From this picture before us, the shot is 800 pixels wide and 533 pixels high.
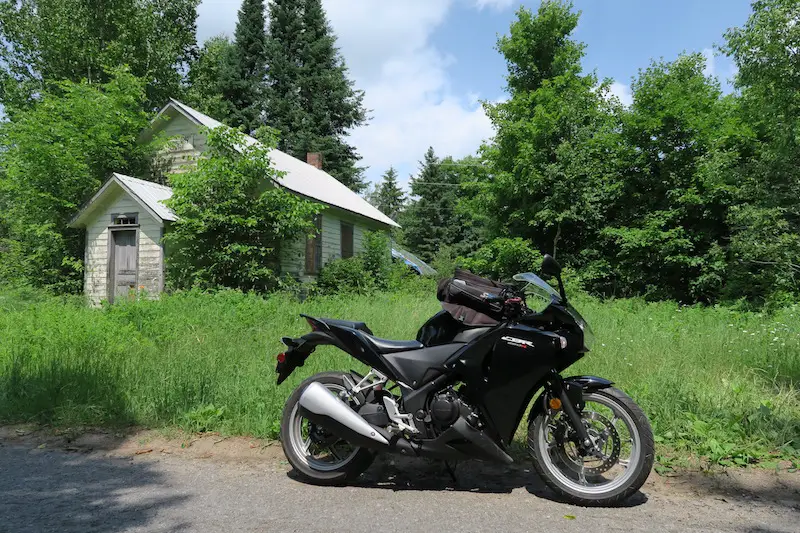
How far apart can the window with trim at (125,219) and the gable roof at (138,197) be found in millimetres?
665

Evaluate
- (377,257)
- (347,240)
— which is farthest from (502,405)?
(347,240)

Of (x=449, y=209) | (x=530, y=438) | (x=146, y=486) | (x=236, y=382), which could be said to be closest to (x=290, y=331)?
(x=236, y=382)

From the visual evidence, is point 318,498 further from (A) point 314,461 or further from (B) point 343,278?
(B) point 343,278

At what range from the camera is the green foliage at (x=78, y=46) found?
28047mm

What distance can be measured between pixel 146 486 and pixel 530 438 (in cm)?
262

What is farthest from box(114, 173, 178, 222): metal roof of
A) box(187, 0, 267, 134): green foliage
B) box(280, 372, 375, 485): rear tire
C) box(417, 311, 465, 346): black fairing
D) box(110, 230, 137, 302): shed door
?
box(187, 0, 267, 134): green foliage

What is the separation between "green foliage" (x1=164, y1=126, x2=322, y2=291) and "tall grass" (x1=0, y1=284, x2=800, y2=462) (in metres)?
6.01

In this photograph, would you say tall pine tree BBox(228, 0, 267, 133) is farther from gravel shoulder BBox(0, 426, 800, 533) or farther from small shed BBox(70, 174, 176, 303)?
gravel shoulder BBox(0, 426, 800, 533)

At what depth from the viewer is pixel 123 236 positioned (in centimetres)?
1706

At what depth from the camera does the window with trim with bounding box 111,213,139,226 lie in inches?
662

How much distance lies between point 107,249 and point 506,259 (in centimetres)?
1452

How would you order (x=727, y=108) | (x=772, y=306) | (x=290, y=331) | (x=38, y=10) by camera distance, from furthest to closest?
(x=38, y=10), (x=727, y=108), (x=772, y=306), (x=290, y=331)

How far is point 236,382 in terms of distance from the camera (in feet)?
18.5

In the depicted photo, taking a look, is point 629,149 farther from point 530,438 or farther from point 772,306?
point 530,438
